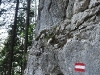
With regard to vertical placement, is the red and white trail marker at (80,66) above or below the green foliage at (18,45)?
above

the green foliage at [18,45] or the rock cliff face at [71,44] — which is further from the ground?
the rock cliff face at [71,44]

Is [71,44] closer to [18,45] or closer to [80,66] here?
[80,66]

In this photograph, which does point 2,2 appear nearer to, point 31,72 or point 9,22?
point 9,22

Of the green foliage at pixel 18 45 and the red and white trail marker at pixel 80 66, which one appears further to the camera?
the green foliage at pixel 18 45

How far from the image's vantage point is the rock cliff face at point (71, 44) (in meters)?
6.02

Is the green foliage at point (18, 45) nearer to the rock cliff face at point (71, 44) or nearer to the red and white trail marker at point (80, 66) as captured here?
the rock cliff face at point (71, 44)

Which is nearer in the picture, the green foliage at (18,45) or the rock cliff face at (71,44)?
the rock cliff face at (71,44)

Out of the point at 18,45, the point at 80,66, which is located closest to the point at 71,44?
the point at 80,66

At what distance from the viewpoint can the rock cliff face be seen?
6.02 metres

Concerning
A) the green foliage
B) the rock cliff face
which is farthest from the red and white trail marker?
the green foliage

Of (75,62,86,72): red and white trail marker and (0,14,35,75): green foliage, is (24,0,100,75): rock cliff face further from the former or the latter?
(0,14,35,75): green foliage

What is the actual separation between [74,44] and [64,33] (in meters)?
1.63

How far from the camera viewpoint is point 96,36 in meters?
5.91

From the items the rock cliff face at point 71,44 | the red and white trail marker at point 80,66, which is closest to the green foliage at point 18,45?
the rock cliff face at point 71,44
